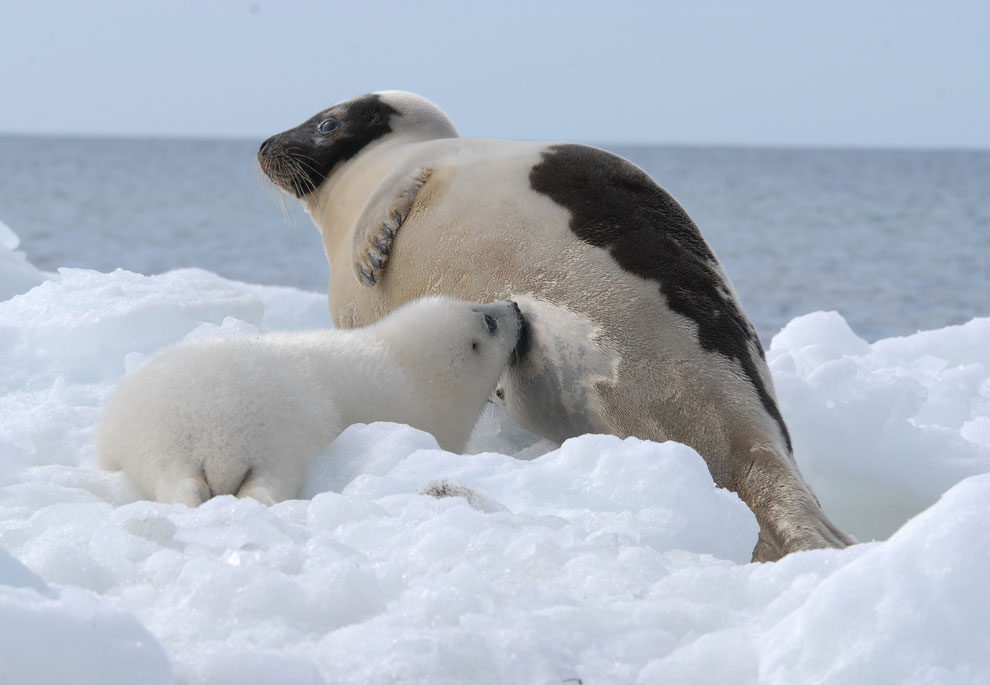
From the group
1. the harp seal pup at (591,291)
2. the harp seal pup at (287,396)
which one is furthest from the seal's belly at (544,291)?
the harp seal pup at (287,396)

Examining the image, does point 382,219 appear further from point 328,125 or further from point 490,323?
point 328,125

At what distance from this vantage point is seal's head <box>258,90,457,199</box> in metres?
4.67

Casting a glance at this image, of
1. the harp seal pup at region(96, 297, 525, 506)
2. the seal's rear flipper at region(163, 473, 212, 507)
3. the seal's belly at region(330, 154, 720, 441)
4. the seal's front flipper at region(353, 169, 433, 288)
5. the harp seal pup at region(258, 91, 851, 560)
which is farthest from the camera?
the seal's front flipper at region(353, 169, 433, 288)

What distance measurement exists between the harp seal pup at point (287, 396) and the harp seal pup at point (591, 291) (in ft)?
0.60

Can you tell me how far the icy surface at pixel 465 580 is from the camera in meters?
1.78

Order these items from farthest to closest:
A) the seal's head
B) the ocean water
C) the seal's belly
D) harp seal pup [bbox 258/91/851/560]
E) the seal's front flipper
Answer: the ocean water → the seal's head → the seal's front flipper → the seal's belly → harp seal pup [bbox 258/91/851/560]

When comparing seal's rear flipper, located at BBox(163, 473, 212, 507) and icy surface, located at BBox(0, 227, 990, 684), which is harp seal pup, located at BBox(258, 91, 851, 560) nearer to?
icy surface, located at BBox(0, 227, 990, 684)

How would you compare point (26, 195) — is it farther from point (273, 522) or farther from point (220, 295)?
point (273, 522)

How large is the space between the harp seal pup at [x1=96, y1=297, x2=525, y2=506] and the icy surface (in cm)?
11

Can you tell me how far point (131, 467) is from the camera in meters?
2.87

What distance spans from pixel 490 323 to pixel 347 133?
1.46m

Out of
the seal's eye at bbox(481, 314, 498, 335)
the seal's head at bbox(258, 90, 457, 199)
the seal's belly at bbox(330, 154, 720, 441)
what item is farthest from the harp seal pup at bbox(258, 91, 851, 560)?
the seal's head at bbox(258, 90, 457, 199)

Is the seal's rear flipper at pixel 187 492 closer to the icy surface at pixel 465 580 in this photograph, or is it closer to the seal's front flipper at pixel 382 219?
the icy surface at pixel 465 580

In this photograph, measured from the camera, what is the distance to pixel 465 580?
2094mm
